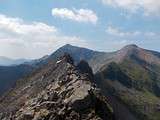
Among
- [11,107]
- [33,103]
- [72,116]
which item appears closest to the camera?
[72,116]

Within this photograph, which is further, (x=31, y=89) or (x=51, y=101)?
(x=31, y=89)

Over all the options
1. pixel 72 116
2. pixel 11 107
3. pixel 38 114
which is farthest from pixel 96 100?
pixel 11 107

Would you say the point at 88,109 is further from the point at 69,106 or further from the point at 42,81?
the point at 42,81

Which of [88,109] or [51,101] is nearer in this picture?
[88,109]

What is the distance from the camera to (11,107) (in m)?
94.4

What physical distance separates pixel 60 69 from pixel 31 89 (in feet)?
30.2

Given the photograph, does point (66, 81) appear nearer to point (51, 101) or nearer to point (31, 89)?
point (51, 101)

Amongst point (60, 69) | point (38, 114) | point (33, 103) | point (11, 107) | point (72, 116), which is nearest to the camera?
point (72, 116)

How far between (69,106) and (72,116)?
263 cm

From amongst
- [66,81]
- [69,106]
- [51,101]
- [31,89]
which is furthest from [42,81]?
[69,106]

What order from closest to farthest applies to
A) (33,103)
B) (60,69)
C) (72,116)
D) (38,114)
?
1. (72,116)
2. (38,114)
3. (33,103)
4. (60,69)

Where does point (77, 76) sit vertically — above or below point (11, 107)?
above

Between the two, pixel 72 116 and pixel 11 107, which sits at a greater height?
pixel 72 116

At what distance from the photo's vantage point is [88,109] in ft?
209
